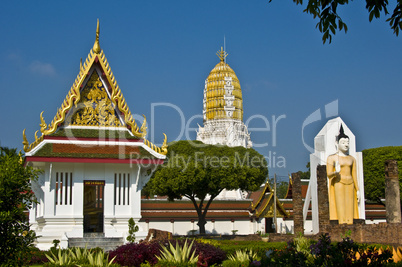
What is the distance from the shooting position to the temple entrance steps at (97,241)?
19.8 m

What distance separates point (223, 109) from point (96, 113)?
60.1 metres

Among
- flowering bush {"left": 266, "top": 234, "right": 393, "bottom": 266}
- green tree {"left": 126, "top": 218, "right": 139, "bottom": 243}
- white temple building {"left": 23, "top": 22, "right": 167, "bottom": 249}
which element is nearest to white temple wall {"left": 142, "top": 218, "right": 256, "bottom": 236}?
white temple building {"left": 23, "top": 22, "right": 167, "bottom": 249}

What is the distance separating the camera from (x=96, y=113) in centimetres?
2184

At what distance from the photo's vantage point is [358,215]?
25.2 meters

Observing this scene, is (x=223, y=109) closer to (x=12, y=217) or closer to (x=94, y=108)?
(x=94, y=108)

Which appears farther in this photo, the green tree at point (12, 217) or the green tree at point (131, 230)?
the green tree at point (131, 230)

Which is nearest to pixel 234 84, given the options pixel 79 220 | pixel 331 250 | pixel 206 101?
pixel 206 101

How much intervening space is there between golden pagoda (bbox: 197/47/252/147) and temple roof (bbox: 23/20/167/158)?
57193mm

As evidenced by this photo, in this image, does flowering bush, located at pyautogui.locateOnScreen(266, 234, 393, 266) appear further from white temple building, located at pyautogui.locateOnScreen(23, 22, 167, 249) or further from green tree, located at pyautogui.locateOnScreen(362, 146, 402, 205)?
green tree, located at pyautogui.locateOnScreen(362, 146, 402, 205)

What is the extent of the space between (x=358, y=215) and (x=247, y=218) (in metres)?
18.0

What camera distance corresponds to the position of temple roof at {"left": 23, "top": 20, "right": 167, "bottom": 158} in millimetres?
21203

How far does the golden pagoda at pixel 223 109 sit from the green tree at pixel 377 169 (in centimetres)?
3592

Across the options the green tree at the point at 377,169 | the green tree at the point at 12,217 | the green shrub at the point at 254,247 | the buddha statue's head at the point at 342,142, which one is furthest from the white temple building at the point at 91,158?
the green tree at the point at 377,169

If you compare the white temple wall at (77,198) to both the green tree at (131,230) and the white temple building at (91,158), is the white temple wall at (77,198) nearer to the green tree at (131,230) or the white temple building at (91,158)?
the white temple building at (91,158)
